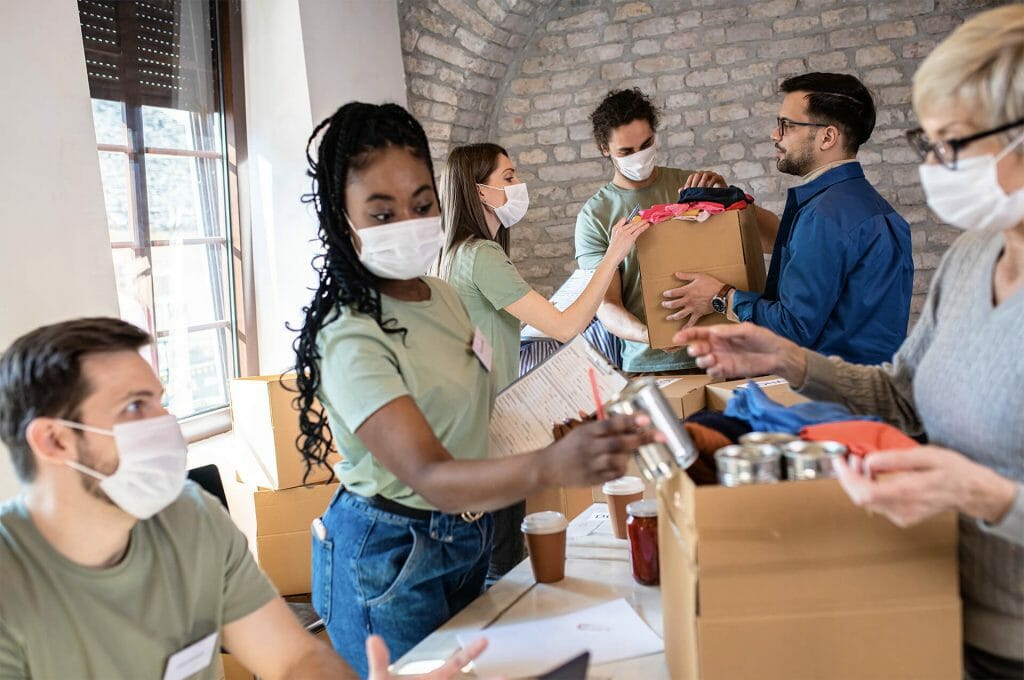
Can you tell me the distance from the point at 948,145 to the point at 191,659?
4.03 feet

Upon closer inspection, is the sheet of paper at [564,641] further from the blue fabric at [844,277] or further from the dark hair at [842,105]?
the dark hair at [842,105]

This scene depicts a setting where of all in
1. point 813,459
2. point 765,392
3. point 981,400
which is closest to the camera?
point 813,459

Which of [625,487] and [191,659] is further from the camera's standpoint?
[625,487]

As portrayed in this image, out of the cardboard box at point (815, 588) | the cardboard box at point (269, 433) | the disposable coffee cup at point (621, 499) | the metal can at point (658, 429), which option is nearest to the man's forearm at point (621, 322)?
the cardboard box at point (269, 433)

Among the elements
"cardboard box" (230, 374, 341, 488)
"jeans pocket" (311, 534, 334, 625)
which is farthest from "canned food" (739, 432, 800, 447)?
"cardboard box" (230, 374, 341, 488)

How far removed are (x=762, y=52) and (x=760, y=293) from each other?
8.00 feet

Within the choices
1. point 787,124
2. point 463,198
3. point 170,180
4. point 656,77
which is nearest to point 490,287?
point 463,198

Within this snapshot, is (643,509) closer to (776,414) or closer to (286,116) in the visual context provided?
(776,414)

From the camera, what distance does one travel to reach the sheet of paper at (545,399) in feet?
5.20

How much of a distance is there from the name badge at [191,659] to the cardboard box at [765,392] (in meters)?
1.05

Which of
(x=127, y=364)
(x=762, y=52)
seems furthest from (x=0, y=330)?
(x=762, y=52)

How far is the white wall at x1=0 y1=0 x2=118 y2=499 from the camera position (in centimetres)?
237

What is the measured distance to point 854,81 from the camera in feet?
8.30

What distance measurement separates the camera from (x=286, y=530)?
9.86 feet
